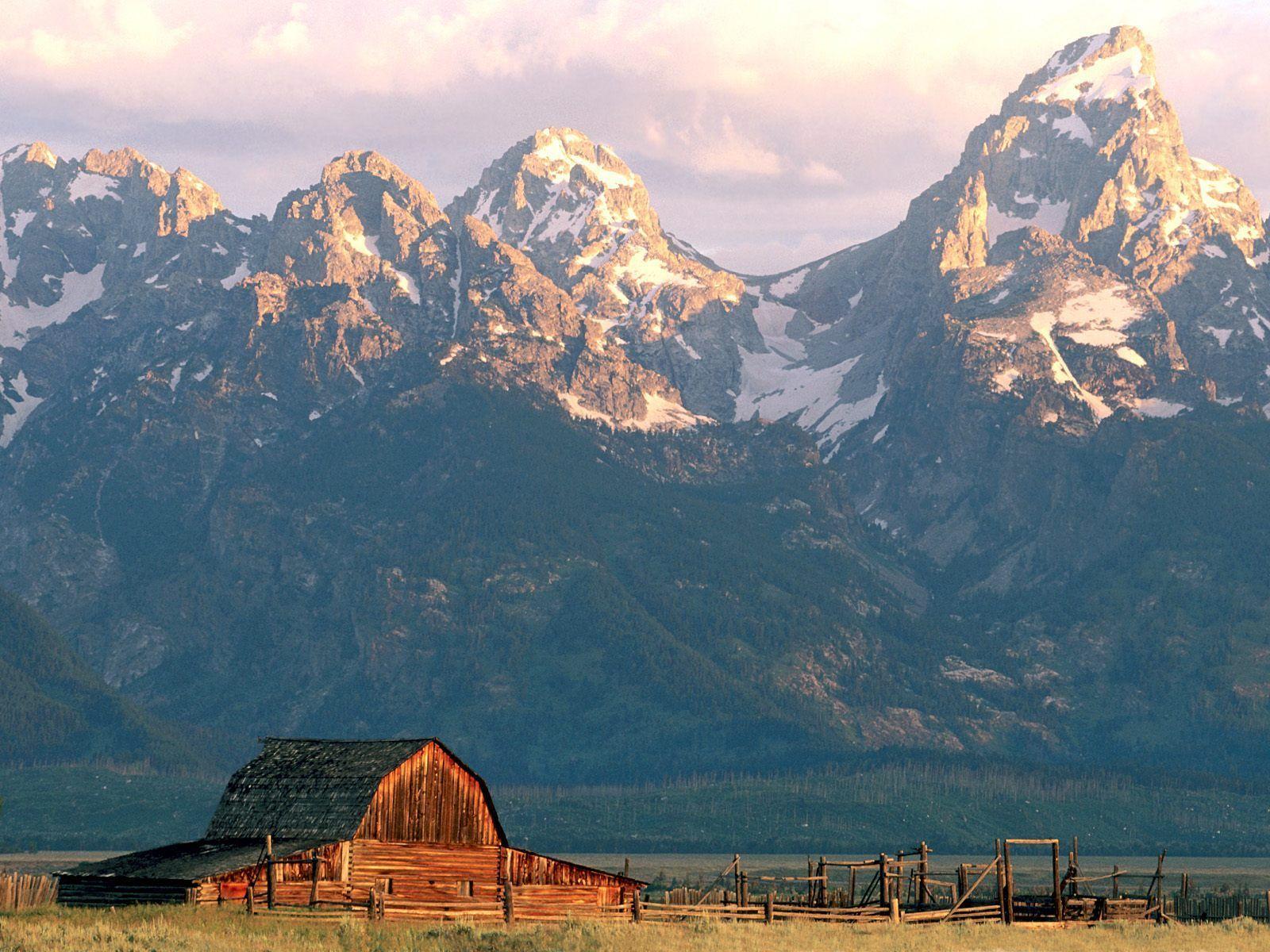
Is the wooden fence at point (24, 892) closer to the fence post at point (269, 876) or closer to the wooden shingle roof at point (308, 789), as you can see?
the fence post at point (269, 876)

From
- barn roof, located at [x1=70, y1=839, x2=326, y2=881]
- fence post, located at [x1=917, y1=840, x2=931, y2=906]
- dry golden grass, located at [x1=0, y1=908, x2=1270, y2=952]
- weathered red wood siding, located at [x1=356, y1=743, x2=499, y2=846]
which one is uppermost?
weathered red wood siding, located at [x1=356, y1=743, x2=499, y2=846]

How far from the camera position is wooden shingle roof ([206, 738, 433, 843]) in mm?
95812

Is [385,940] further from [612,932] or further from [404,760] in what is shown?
[404,760]

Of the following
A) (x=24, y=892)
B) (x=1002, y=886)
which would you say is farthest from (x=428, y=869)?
(x=1002, y=886)

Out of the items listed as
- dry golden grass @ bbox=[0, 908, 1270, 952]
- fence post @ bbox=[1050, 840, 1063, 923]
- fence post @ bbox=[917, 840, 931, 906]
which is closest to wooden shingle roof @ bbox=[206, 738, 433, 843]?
dry golden grass @ bbox=[0, 908, 1270, 952]

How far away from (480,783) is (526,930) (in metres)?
19.8

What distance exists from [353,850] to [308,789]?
5261mm

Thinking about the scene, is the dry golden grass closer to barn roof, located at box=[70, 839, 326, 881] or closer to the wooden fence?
the wooden fence

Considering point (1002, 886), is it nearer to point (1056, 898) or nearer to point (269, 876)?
point (1056, 898)

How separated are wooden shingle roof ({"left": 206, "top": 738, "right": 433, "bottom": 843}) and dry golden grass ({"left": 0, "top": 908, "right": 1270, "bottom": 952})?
13535 millimetres

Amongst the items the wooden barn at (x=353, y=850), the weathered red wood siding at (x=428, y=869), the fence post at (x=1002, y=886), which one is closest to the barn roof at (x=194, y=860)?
the wooden barn at (x=353, y=850)

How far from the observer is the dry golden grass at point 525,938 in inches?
2822

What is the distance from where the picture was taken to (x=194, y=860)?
92.2 m

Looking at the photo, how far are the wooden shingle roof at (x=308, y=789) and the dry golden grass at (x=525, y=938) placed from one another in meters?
13.5
